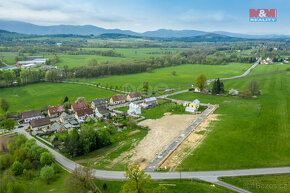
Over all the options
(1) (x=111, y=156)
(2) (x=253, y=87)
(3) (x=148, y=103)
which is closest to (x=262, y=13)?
(2) (x=253, y=87)

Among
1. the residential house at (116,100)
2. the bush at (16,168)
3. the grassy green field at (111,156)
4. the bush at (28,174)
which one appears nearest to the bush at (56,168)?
the bush at (28,174)

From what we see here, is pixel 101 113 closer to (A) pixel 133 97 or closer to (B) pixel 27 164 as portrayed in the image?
(A) pixel 133 97

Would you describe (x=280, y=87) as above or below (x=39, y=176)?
above

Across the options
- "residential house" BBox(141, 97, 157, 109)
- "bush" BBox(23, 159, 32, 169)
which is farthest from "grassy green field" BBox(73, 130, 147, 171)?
"residential house" BBox(141, 97, 157, 109)

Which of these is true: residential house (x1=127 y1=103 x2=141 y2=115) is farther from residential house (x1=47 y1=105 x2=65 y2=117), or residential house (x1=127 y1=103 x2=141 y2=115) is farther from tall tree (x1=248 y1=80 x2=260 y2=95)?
tall tree (x1=248 y1=80 x2=260 y2=95)

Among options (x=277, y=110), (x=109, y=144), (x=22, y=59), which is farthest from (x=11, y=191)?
(x=22, y=59)

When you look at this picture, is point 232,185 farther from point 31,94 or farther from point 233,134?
point 31,94
